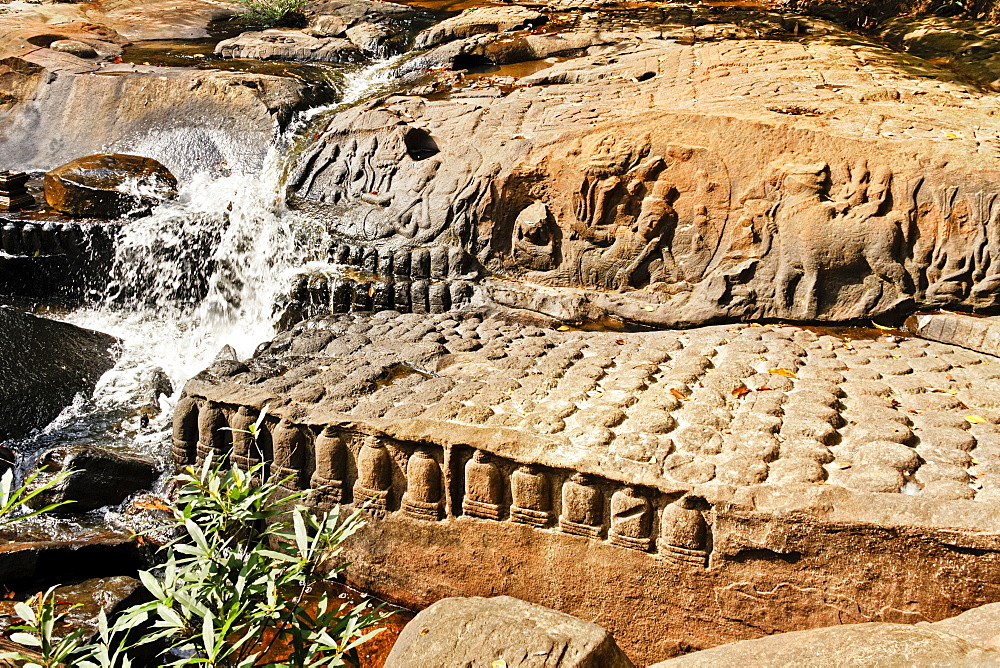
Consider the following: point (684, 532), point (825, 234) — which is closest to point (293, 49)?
point (825, 234)

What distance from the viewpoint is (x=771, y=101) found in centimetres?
608

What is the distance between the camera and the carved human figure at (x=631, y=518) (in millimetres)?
3594

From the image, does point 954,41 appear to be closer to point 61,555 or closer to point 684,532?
point 684,532

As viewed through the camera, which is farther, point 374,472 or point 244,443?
point 244,443

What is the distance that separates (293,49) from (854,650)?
31.3ft

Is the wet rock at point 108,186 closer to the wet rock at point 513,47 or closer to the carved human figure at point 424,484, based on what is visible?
the wet rock at point 513,47

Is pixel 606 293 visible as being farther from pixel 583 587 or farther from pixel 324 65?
pixel 324 65

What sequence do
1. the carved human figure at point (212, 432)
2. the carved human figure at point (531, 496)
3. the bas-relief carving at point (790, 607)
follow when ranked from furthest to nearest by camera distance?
1. the carved human figure at point (212, 432)
2. the carved human figure at point (531, 496)
3. the bas-relief carving at point (790, 607)

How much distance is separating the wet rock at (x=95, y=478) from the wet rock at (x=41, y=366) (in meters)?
0.89

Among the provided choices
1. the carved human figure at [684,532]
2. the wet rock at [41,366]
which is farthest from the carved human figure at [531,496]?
the wet rock at [41,366]

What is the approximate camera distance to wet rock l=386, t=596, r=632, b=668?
2844 millimetres

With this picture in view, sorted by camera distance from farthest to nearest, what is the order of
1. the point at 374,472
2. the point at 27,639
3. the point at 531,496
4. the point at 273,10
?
the point at 273,10 < the point at 374,472 < the point at 531,496 < the point at 27,639

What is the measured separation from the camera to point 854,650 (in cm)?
266

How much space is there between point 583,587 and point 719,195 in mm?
2986
